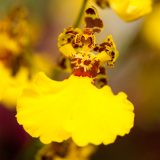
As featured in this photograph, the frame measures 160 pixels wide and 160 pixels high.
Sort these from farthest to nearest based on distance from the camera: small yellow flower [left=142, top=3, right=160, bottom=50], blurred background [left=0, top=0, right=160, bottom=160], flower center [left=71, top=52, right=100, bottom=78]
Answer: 1. small yellow flower [left=142, top=3, right=160, bottom=50]
2. blurred background [left=0, top=0, right=160, bottom=160]
3. flower center [left=71, top=52, right=100, bottom=78]

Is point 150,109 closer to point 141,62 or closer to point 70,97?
point 141,62

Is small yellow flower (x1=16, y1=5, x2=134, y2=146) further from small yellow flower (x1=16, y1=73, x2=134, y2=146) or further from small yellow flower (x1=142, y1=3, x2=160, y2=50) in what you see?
small yellow flower (x1=142, y1=3, x2=160, y2=50)

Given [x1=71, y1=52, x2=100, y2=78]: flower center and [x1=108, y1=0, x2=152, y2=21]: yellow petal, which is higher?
[x1=108, y1=0, x2=152, y2=21]: yellow petal

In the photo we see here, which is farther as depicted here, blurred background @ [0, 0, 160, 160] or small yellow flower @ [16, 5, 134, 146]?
blurred background @ [0, 0, 160, 160]

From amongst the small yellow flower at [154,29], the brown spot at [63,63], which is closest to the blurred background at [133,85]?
the small yellow flower at [154,29]

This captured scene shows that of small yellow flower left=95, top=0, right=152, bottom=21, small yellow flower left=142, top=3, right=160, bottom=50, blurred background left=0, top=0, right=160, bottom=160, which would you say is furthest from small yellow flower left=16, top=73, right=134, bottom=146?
small yellow flower left=142, top=3, right=160, bottom=50

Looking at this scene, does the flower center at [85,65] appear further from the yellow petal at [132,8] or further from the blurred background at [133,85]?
the blurred background at [133,85]

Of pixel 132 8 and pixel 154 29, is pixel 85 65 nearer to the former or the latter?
pixel 132 8
